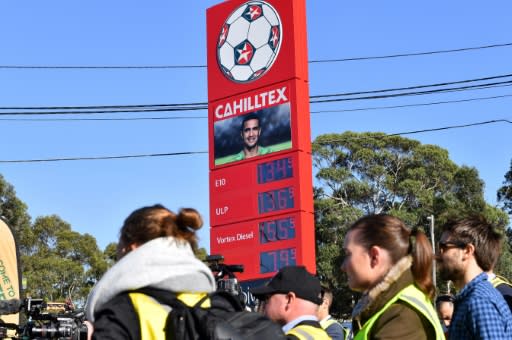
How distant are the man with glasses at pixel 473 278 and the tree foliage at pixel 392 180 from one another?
45.2 m

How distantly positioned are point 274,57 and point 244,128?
1672mm

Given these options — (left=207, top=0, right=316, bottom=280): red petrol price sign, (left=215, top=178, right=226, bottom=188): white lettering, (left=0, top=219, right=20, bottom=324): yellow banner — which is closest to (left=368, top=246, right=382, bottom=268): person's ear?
(left=0, top=219, right=20, bottom=324): yellow banner

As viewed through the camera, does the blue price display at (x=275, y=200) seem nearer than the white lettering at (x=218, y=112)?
Yes

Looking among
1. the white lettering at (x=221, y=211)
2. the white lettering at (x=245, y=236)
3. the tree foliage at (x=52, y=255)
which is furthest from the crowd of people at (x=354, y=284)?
the tree foliage at (x=52, y=255)

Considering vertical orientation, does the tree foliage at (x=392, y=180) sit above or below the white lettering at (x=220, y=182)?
above

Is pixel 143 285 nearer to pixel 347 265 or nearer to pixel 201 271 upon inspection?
pixel 201 271

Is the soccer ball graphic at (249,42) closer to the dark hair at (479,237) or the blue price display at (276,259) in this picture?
the blue price display at (276,259)

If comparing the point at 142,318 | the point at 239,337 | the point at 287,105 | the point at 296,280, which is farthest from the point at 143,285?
the point at 287,105

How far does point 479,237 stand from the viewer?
4391 mm

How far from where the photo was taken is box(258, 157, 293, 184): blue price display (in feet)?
58.2

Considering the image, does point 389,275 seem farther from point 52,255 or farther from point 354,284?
point 52,255

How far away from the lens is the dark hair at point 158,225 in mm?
3080

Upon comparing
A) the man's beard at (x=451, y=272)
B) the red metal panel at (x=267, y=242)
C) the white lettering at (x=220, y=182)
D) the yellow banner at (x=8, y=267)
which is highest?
the white lettering at (x=220, y=182)

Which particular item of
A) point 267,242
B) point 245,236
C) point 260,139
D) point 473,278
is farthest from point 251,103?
point 473,278
